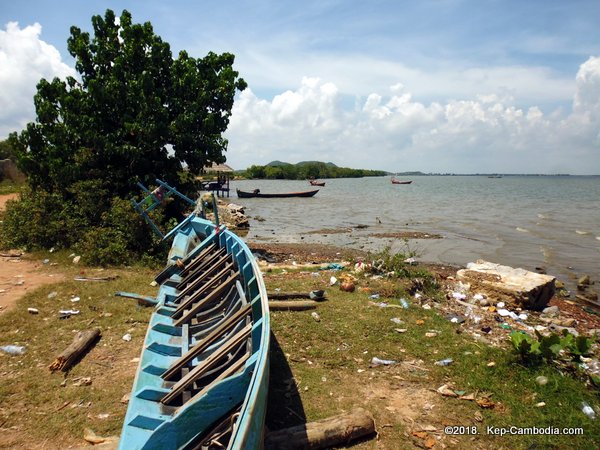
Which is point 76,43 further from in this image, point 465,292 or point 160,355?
point 465,292

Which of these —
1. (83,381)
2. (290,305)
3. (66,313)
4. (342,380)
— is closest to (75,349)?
(83,381)

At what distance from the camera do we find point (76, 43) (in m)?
11.6

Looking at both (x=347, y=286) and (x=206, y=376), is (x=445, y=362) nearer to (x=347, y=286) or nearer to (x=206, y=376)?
(x=347, y=286)

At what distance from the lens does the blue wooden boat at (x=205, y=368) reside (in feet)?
8.77

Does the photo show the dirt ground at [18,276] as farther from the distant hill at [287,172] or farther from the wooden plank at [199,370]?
the distant hill at [287,172]

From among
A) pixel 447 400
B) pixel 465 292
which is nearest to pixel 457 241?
pixel 465 292

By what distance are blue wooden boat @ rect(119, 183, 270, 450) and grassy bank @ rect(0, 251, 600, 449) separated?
0.85 m

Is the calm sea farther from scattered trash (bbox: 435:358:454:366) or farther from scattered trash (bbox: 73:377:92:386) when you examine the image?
scattered trash (bbox: 73:377:92:386)

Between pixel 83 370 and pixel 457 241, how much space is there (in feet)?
54.5

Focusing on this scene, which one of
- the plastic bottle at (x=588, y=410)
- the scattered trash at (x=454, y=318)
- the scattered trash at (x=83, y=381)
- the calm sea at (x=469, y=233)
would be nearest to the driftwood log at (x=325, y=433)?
the plastic bottle at (x=588, y=410)

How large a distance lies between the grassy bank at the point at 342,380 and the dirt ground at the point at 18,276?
0.48 m

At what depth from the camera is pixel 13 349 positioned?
17.9 ft

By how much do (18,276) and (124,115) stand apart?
16.8 ft

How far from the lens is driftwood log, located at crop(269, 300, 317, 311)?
23.5 ft
